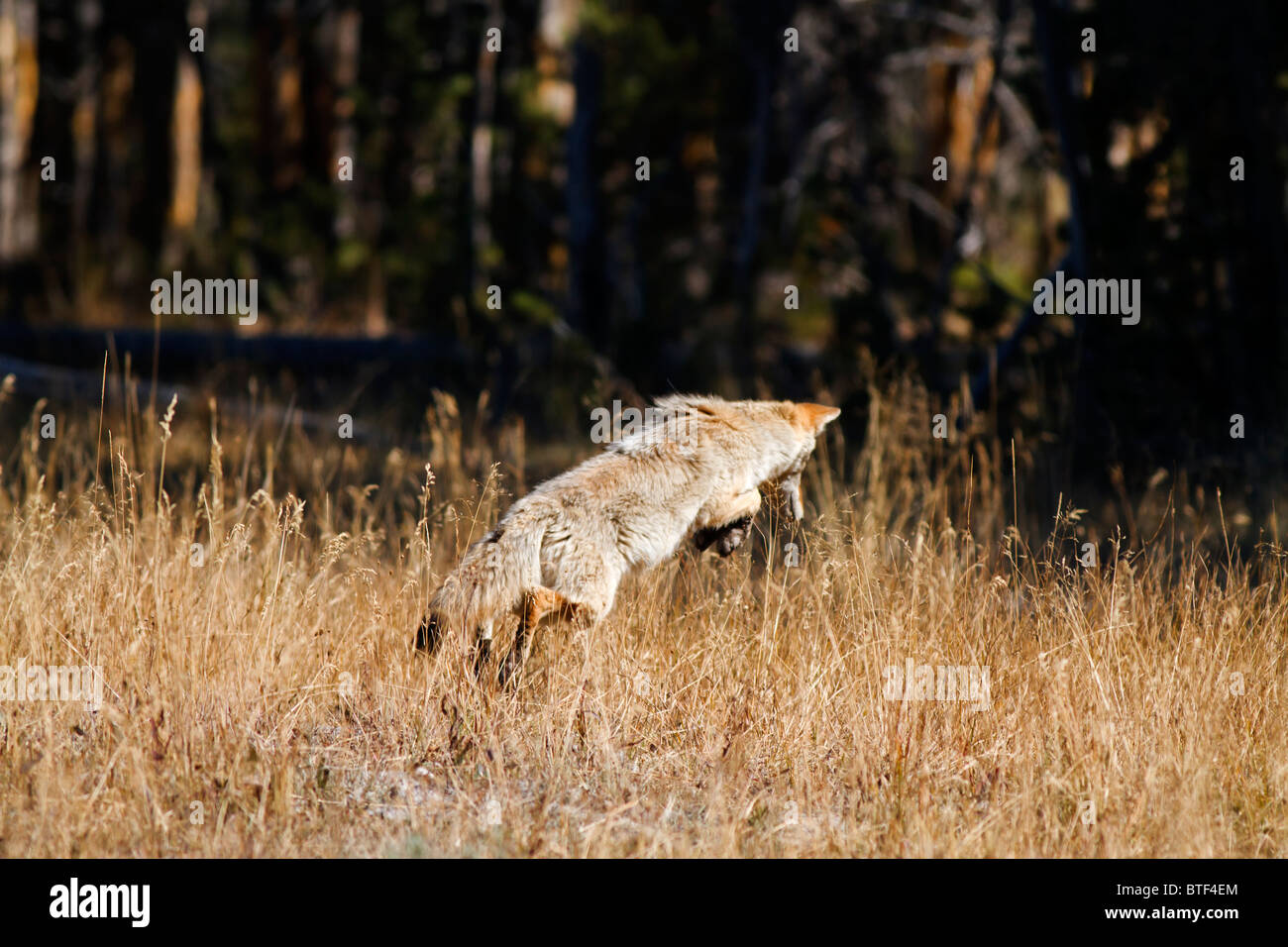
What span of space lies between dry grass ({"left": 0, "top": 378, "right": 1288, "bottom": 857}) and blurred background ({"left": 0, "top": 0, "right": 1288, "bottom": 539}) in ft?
5.51

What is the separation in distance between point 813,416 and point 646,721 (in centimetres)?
138

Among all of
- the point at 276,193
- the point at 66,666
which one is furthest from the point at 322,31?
the point at 66,666

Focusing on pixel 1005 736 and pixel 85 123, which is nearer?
pixel 1005 736

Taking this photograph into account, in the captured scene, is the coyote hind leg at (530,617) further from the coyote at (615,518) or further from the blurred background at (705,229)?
the blurred background at (705,229)

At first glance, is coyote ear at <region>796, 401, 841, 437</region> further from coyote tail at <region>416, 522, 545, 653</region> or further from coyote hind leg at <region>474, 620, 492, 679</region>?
coyote hind leg at <region>474, 620, 492, 679</region>

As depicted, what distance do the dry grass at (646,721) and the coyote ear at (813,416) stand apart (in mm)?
411

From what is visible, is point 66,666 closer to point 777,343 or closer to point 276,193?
point 777,343

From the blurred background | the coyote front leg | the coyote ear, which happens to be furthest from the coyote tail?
the blurred background

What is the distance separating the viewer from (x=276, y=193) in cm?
1950

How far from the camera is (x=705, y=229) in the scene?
53.6 feet

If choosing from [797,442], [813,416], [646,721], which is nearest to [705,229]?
[813,416]

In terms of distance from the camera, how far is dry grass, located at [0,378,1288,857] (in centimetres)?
363

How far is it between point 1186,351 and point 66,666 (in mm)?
6647

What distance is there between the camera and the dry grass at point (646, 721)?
11.9 ft
